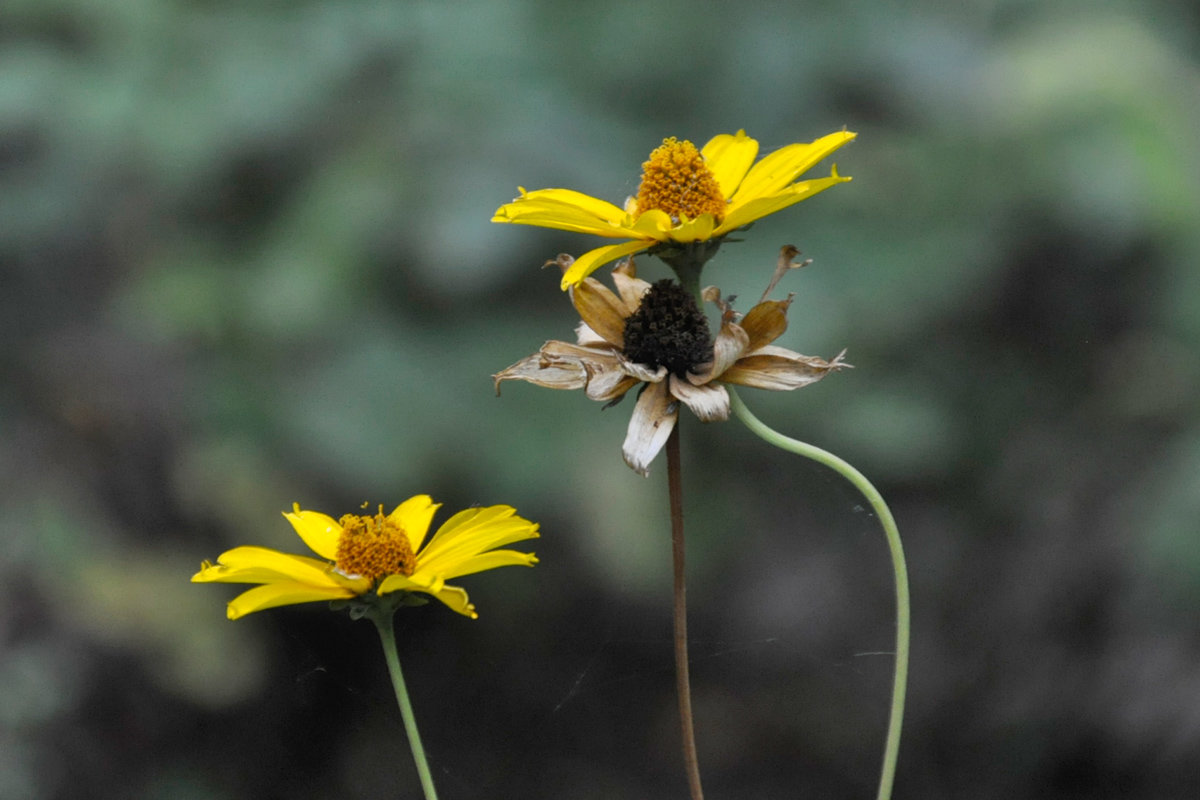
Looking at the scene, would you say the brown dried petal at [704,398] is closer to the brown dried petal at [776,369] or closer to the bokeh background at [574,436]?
the brown dried petal at [776,369]

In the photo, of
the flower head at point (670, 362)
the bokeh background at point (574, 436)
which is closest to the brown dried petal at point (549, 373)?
the flower head at point (670, 362)

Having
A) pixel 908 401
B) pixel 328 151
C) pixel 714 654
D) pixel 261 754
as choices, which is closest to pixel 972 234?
pixel 908 401

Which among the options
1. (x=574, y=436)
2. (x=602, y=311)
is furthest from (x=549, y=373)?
(x=574, y=436)

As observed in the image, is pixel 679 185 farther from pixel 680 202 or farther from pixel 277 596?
pixel 277 596

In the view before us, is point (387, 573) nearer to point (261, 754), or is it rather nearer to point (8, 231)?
point (261, 754)

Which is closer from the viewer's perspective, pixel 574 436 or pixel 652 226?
pixel 652 226
